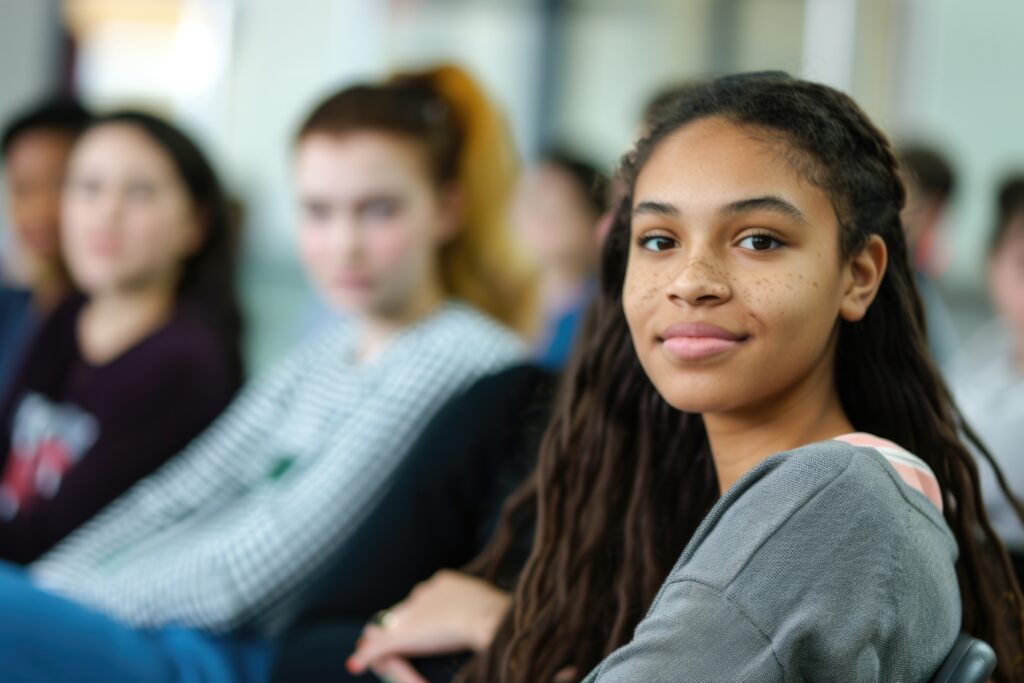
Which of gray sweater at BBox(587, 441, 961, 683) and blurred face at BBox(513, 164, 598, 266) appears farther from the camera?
blurred face at BBox(513, 164, 598, 266)

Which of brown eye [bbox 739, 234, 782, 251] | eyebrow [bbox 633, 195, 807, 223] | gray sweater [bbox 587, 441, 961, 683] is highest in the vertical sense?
eyebrow [bbox 633, 195, 807, 223]

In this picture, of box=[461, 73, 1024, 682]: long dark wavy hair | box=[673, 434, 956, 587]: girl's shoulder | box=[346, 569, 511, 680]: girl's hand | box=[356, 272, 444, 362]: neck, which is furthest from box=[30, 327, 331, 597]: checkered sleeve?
box=[673, 434, 956, 587]: girl's shoulder

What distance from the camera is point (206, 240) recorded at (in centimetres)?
237

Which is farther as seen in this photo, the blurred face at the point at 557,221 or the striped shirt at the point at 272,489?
the blurred face at the point at 557,221

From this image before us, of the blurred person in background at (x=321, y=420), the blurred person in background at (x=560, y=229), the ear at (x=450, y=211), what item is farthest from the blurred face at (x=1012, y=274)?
the blurred person in background at (x=560, y=229)

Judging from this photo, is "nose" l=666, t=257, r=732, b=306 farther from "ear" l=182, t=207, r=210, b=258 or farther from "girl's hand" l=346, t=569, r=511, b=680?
"ear" l=182, t=207, r=210, b=258

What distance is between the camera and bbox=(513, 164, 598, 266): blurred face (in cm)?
343

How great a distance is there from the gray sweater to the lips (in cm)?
11

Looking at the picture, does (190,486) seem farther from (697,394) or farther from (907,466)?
(907,466)

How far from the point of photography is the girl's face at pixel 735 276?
0.96 m

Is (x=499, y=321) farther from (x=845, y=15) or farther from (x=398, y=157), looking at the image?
(x=845, y=15)

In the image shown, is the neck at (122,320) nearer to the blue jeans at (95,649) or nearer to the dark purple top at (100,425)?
the dark purple top at (100,425)

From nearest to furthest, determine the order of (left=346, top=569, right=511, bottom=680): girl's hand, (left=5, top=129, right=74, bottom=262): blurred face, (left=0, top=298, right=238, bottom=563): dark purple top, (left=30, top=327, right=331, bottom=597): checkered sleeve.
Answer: (left=346, top=569, right=511, bottom=680): girl's hand, (left=30, top=327, right=331, bottom=597): checkered sleeve, (left=0, top=298, right=238, bottom=563): dark purple top, (left=5, top=129, right=74, bottom=262): blurred face

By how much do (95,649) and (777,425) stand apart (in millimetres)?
923
